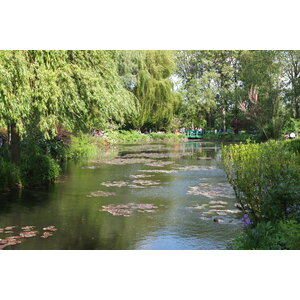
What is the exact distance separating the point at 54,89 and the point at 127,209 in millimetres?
2647

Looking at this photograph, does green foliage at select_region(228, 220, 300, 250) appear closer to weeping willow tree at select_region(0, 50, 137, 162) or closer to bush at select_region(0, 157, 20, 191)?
weeping willow tree at select_region(0, 50, 137, 162)

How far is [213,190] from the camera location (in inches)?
366

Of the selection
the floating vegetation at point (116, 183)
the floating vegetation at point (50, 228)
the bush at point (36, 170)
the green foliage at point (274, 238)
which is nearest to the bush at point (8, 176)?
the bush at point (36, 170)

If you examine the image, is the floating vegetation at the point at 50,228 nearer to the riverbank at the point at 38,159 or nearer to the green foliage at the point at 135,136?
the riverbank at the point at 38,159

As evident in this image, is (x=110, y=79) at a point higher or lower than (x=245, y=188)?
higher

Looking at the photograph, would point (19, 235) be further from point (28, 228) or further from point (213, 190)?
point (213, 190)

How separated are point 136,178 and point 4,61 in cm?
533

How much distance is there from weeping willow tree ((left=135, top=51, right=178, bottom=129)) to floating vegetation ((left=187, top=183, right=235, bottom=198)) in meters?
20.1

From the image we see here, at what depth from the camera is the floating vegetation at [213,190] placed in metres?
8.70

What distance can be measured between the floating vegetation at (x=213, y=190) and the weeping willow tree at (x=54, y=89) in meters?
2.60
